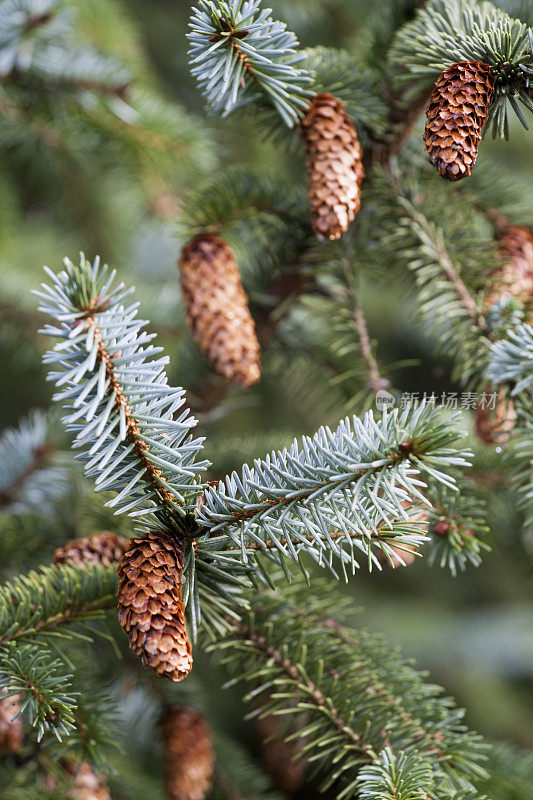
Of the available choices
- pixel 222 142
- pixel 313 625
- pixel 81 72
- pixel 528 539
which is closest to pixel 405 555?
pixel 313 625

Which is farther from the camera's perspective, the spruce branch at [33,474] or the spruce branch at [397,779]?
the spruce branch at [33,474]

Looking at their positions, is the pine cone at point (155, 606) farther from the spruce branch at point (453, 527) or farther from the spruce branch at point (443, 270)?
the spruce branch at point (443, 270)

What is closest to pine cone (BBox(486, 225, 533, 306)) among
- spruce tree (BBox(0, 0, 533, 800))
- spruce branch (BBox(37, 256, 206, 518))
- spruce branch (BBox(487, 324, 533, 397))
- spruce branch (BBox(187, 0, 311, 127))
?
spruce tree (BBox(0, 0, 533, 800))

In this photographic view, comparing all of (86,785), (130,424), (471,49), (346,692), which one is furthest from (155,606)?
(471,49)

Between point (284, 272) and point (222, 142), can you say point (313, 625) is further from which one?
point (222, 142)

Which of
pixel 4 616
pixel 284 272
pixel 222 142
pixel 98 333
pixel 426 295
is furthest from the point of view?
pixel 222 142

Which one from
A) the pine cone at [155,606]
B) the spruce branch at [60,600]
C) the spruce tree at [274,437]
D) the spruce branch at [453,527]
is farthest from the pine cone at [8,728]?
the spruce branch at [453,527]
